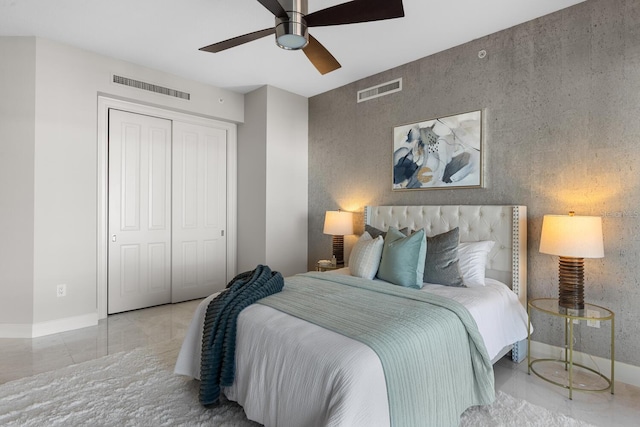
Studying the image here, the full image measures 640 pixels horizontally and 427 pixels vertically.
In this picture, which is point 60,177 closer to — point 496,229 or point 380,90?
point 380,90

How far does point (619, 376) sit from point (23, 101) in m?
5.35

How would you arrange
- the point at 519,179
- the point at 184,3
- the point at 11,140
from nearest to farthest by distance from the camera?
the point at 184,3
the point at 519,179
the point at 11,140

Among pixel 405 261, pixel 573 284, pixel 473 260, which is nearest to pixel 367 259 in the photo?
pixel 405 261

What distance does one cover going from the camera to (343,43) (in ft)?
10.5

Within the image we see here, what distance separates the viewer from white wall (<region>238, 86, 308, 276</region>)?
4.33 meters

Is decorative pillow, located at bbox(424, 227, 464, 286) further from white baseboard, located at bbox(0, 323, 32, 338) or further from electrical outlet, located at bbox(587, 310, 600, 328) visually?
white baseboard, located at bbox(0, 323, 32, 338)

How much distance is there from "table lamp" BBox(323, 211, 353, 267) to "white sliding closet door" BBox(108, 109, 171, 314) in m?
2.01

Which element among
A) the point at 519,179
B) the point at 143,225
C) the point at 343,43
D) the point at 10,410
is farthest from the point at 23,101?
the point at 519,179

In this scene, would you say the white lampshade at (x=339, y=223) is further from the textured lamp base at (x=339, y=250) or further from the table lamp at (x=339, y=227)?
the textured lamp base at (x=339, y=250)

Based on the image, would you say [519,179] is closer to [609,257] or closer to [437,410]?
[609,257]

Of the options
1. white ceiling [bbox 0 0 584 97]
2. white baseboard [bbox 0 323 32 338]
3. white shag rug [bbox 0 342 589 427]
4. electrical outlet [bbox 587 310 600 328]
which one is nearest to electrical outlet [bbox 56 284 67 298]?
white baseboard [bbox 0 323 32 338]

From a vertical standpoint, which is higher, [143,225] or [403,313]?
[143,225]

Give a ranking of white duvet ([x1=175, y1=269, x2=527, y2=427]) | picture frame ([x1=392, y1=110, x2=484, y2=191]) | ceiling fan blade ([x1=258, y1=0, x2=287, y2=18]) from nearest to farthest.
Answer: white duvet ([x1=175, y1=269, x2=527, y2=427])
ceiling fan blade ([x1=258, y1=0, x2=287, y2=18])
picture frame ([x1=392, y1=110, x2=484, y2=191])

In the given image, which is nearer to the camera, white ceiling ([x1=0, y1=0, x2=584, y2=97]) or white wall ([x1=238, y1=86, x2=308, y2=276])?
white ceiling ([x1=0, y1=0, x2=584, y2=97])
